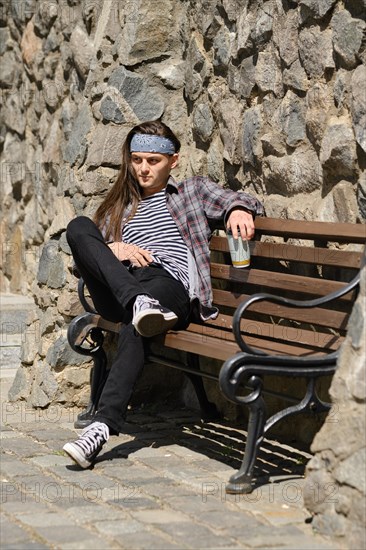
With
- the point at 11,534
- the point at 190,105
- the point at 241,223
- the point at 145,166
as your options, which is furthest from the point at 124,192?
the point at 11,534

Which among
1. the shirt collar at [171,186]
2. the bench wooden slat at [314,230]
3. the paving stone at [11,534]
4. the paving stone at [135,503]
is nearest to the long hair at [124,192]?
the shirt collar at [171,186]

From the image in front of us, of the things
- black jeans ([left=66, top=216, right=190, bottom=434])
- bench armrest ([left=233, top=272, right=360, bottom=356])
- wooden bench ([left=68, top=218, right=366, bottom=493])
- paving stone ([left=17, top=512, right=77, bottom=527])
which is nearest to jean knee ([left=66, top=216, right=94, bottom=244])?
black jeans ([left=66, top=216, right=190, bottom=434])

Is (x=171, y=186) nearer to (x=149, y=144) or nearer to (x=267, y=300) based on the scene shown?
(x=149, y=144)

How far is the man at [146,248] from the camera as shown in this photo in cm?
440

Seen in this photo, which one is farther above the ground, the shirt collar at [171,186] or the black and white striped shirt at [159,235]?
the shirt collar at [171,186]

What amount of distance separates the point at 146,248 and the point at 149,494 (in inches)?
55.0

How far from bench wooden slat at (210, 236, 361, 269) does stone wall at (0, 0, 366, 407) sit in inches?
6.8

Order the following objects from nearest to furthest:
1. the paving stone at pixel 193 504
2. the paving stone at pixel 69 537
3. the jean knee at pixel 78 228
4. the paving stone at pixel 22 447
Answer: the paving stone at pixel 69 537 → the paving stone at pixel 193 504 → the paving stone at pixel 22 447 → the jean knee at pixel 78 228

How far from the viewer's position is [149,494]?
12.7ft

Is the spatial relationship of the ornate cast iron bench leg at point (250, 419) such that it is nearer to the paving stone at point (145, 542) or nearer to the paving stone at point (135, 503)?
the paving stone at point (135, 503)

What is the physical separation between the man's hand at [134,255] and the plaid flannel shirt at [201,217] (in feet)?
0.64

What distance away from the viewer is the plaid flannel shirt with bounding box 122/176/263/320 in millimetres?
4828

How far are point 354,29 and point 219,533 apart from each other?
1.99m

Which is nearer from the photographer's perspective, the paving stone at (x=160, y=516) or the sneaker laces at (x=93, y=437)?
the paving stone at (x=160, y=516)
